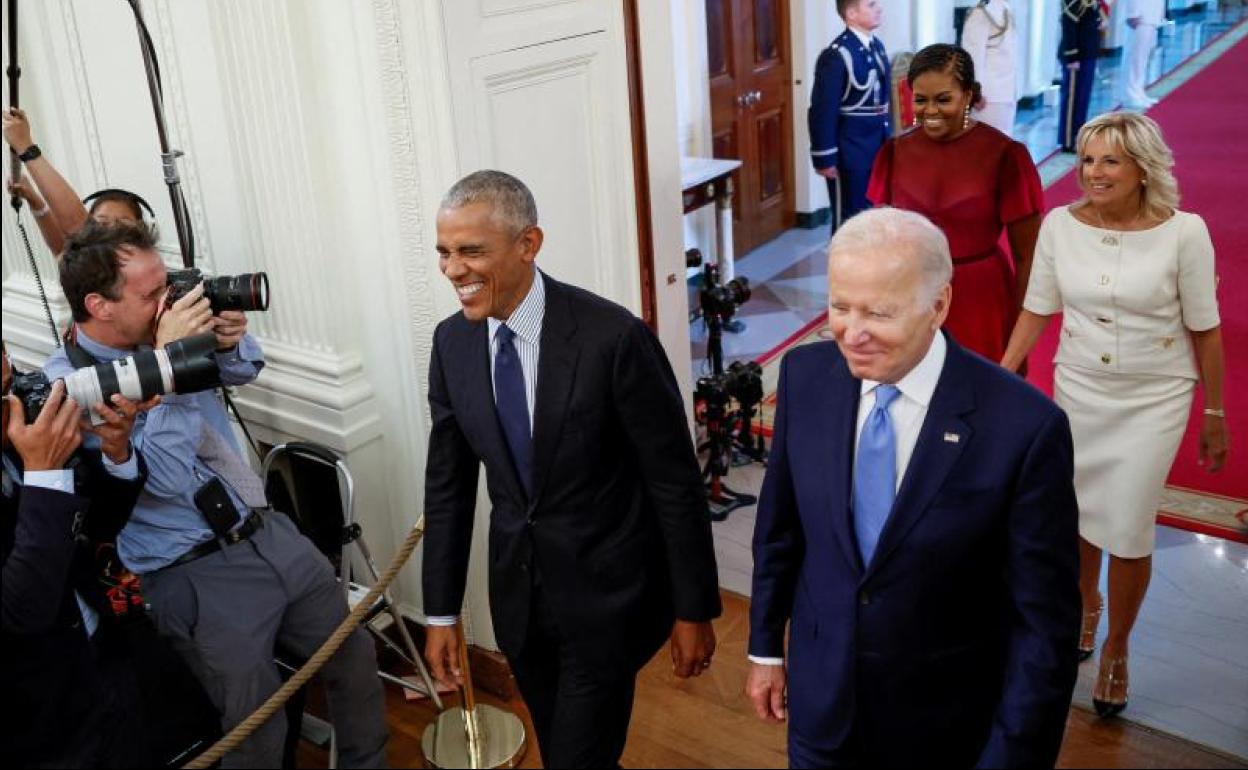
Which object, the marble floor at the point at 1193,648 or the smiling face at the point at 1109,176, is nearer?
the smiling face at the point at 1109,176

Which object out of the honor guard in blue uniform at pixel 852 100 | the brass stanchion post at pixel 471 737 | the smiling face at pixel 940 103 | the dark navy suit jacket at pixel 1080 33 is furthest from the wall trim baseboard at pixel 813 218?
the brass stanchion post at pixel 471 737

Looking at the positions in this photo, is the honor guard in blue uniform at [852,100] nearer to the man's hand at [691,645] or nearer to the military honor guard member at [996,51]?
the military honor guard member at [996,51]

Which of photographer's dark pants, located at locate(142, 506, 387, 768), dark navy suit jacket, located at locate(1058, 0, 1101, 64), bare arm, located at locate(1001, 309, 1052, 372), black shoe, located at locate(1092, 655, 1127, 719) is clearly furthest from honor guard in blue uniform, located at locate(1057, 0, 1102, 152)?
photographer's dark pants, located at locate(142, 506, 387, 768)

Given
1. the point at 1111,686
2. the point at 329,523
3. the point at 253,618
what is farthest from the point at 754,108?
the point at 253,618

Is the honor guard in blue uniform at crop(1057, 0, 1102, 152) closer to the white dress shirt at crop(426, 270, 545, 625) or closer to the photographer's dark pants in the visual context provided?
the white dress shirt at crop(426, 270, 545, 625)

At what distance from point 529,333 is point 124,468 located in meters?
1.03

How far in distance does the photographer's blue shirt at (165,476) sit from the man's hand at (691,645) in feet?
4.10

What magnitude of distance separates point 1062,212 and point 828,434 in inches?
65.1

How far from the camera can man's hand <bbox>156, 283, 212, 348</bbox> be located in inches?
124

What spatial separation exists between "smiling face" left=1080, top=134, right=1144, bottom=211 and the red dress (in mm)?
748

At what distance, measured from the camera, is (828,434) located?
234 centimetres

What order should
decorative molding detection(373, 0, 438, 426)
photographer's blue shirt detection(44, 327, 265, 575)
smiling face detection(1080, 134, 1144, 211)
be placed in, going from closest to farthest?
photographer's blue shirt detection(44, 327, 265, 575)
smiling face detection(1080, 134, 1144, 211)
decorative molding detection(373, 0, 438, 426)

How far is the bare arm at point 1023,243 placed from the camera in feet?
14.1

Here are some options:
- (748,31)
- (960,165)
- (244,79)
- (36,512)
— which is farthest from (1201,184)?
(36,512)
